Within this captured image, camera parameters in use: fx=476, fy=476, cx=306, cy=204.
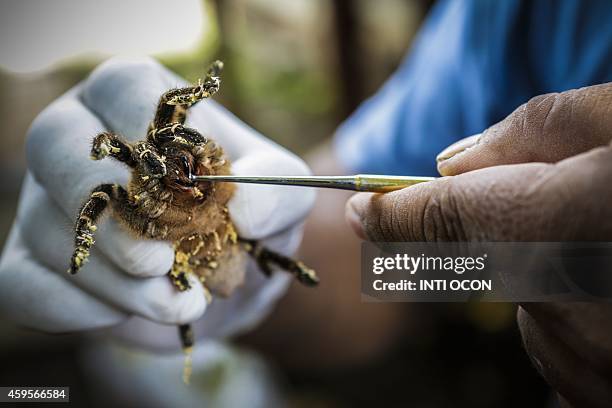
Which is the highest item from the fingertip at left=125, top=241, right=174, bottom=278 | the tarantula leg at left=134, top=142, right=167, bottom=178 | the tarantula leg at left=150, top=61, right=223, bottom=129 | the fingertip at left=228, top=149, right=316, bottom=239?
the tarantula leg at left=150, top=61, right=223, bottom=129

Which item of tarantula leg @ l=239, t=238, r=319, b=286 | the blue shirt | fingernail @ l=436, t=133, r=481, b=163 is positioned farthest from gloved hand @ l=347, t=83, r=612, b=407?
→ the blue shirt

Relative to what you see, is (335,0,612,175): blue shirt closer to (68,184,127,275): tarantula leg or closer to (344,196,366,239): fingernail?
(344,196,366,239): fingernail

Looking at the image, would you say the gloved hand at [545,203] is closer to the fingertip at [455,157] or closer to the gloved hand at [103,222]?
the fingertip at [455,157]

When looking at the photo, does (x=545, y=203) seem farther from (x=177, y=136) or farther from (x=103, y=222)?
(x=103, y=222)

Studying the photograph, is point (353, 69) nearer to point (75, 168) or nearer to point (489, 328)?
point (489, 328)

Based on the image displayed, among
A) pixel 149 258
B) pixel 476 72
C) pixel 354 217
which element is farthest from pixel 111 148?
pixel 476 72

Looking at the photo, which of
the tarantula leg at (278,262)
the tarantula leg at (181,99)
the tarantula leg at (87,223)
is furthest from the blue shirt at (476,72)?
the tarantula leg at (87,223)
